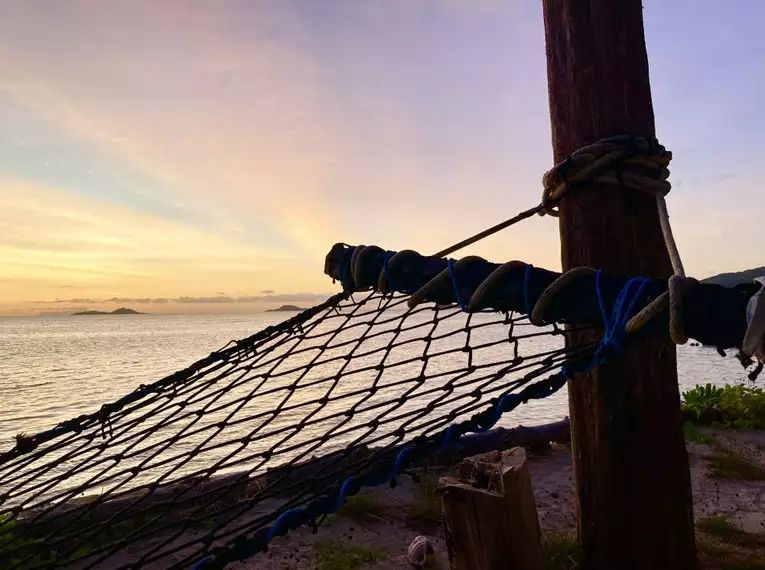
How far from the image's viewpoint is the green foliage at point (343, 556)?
188 inches

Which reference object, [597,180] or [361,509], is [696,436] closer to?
[361,509]

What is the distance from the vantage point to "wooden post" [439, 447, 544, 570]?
242 centimetres

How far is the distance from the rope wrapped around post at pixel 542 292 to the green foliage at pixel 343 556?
3.09 m

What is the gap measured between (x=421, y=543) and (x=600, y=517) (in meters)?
2.32

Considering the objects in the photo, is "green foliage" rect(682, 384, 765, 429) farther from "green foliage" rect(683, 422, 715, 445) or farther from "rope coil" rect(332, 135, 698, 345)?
"rope coil" rect(332, 135, 698, 345)

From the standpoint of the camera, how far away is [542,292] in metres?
1.86

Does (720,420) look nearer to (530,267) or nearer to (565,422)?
(565,422)

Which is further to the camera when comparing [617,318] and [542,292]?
[542,292]

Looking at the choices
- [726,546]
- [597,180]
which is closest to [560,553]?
[726,546]

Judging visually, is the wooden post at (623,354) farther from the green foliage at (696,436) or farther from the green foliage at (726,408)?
the green foliage at (726,408)

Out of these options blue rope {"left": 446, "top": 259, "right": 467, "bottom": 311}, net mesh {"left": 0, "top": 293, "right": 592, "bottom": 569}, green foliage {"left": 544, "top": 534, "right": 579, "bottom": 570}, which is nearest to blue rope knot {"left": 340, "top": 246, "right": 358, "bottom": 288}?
net mesh {"left": 0, "top": 293, "right": 592, "bottom": 569}

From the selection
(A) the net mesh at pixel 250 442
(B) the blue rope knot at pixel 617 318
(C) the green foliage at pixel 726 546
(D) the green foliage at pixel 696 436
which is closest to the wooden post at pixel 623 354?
(A) the net mesh at pixel 250 442

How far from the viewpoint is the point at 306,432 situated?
12219 millimetres

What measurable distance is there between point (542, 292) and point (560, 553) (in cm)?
292
